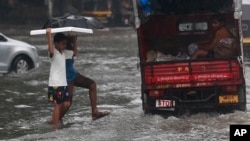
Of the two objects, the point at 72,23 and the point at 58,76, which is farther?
the point at 72,23

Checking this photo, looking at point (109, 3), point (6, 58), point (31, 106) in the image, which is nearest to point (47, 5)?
point (109, 3)

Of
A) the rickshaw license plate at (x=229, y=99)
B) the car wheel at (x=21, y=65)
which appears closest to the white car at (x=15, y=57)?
the car wheel at (x=21, y=65)

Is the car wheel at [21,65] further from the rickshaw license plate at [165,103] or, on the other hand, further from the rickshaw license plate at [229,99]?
the rickshaw license plate at [229,99]

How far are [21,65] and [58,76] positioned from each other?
8.89 meters

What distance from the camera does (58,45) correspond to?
11.9 meters

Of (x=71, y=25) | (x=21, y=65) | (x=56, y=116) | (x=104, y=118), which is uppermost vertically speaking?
(x=71, y=25)

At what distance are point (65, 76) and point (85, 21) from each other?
44.3 inches

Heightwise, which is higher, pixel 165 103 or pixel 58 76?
pixel 58 76

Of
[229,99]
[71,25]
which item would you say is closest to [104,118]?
[71,25]

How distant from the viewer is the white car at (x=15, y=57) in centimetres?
1969

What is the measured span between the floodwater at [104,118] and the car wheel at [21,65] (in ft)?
1.19

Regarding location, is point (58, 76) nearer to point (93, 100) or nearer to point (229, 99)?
point (93, 100)

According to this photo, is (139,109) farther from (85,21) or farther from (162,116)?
(85,21)

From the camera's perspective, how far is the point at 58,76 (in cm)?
1175
